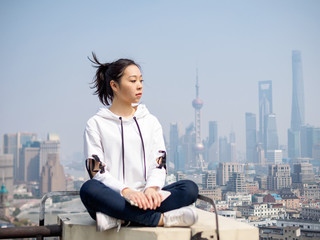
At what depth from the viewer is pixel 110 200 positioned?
81 cm

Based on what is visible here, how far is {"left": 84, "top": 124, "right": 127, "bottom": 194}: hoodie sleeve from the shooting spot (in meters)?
0.86

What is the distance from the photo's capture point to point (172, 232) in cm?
76

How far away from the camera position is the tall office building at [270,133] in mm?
38562

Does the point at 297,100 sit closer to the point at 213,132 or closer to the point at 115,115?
the point at 213,132

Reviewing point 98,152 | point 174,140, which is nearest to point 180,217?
point 98,152

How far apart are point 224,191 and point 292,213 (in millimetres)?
7709

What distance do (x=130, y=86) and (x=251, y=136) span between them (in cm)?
4229

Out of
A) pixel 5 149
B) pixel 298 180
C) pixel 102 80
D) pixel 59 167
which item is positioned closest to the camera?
pixel 102 80

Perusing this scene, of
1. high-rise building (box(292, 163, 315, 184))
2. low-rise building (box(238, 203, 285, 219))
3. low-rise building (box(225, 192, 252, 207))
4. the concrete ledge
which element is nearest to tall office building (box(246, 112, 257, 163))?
high-rise building (box(292, 163, 315, 184))

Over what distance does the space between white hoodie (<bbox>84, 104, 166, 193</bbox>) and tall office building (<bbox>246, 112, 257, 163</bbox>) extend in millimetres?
37340

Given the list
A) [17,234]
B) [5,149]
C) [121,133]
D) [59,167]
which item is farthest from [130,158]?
[5,149]

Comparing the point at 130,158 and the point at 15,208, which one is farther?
the point at 15,208

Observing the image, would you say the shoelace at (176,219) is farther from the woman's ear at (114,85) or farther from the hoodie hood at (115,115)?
the woman's ear at (114,85)

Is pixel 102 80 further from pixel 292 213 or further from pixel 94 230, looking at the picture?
pixel 292 213
